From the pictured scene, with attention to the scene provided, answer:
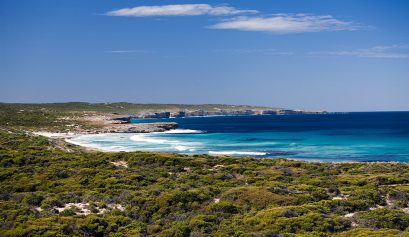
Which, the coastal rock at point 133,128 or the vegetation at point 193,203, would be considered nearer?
the vegetation at point 193,203

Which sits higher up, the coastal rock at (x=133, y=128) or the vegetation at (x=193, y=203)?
the vegetation at (x=193, y=203)

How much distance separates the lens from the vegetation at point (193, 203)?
50.3ft

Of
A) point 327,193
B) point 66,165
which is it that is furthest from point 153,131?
point 327,193

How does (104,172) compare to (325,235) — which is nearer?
(325,235)

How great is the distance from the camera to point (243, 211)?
17750 mm

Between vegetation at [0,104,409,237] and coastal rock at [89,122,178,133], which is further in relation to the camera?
coastal rock at [89,122,178,133]

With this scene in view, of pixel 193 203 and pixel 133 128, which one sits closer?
pixel 193 203

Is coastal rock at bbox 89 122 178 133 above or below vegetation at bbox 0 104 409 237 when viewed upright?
below

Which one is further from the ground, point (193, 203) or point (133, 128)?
point (193, 203)

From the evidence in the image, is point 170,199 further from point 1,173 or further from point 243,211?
point 1,173

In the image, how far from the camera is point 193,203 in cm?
1856

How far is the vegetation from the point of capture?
50.3 ft

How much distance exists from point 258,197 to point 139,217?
5355mm

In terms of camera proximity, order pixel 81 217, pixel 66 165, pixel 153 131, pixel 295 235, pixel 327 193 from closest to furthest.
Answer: pixel 295 235
pixel 81 217
pixel 327 193
pixel 66 165
pixel 153 131
